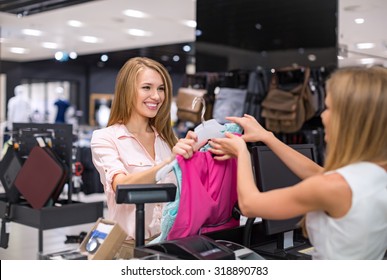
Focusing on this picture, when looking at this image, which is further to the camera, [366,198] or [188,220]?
[188,220]

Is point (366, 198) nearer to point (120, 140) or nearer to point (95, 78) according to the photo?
point (120, 140)

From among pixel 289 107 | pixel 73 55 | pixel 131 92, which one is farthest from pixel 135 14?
pixel 73 55

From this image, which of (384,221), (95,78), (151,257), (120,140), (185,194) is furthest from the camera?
(95,78)

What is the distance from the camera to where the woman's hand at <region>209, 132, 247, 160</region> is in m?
1.57

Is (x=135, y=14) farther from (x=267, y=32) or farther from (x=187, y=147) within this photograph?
(x=187, y=147)

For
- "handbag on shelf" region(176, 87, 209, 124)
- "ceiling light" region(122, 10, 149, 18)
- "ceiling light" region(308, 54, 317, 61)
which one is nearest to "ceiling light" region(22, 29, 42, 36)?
"ceiling light" region(122, 10, 149, 18)

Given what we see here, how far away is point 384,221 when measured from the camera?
1.38 m

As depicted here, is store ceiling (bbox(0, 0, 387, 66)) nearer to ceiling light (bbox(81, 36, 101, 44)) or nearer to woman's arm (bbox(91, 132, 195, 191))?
ceiling light (bbox(81, 36, 101, 44))

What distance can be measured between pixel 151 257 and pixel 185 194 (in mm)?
282

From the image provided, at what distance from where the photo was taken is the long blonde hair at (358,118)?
4.28 ft

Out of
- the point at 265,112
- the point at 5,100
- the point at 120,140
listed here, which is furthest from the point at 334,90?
the point at 5,100

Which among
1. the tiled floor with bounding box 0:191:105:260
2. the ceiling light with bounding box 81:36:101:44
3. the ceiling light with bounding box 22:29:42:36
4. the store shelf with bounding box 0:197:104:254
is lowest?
the tiled floor with bounding box 0:191:105:260

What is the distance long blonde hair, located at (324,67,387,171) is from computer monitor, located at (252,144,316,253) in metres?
0.42

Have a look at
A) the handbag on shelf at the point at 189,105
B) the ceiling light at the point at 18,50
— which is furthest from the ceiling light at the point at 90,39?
the handbag on shelf at the point at 189,105
